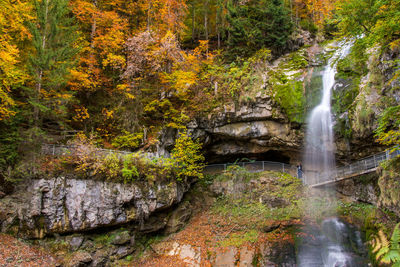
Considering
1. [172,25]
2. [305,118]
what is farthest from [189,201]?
[172,25]

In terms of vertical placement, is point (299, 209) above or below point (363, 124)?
below

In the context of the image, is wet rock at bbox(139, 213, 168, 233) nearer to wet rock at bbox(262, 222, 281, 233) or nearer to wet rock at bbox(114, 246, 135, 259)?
wet rock at bbox(114, 246, 135, 259)

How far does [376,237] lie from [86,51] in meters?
19.5

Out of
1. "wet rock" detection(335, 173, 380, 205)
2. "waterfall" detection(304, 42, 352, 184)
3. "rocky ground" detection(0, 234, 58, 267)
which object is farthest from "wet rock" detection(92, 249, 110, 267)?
"wet rock" detection(335, 173, 380, 205)

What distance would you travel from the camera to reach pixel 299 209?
583 inches

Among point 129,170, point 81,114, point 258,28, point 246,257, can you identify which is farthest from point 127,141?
point 258,28

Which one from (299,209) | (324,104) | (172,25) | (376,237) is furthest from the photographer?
A: (172,25)

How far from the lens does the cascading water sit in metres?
11.2

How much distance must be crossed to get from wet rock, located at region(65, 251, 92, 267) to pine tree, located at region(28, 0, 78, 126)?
6.46 meters

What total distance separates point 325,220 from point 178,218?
8.39m

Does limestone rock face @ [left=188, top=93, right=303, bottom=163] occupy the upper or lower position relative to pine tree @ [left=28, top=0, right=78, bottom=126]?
lower

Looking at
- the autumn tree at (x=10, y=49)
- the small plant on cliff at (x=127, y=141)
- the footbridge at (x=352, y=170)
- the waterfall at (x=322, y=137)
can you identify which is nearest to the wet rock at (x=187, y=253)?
the small plant on cliff at (x=127, y=141)

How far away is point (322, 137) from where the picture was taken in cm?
1641

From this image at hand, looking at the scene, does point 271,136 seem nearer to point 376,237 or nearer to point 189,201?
point 189,201
